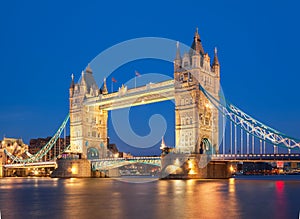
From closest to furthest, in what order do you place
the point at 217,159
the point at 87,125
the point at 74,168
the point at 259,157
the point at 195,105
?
the point at 259,157 → the point at 217,159 → the point at 195,105 → the point at 74,168 → the point at 87,125

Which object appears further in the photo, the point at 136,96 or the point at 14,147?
the point at 14,147

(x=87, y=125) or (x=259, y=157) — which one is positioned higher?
(x=87, y=125)

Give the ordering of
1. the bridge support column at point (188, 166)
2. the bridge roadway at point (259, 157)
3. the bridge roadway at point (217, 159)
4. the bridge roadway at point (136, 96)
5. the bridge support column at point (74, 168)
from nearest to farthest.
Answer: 1. the bridge roadway at point (259, 157)
2. the bridge roadway at point (217, 159)
3. the bridge support column at point (188, 166)
4. the bridge roadway at point (136, 96)
5. the bridge support column at point (74, 168)

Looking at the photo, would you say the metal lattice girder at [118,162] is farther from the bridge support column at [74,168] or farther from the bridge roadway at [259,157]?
the bridge roadway at [259,157]

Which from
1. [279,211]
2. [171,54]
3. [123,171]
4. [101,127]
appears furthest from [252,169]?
[279,211]

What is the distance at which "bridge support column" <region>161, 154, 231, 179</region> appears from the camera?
41.7m

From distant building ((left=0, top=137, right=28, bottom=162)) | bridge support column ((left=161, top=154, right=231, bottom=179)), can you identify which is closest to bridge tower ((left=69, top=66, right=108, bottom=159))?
bridge support column ((left=161, top=154, right=231, bottom=179))

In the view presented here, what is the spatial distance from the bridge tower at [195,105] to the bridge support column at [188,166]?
4.69 ft

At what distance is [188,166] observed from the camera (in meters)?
41.8

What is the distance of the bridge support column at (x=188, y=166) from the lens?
41.7 metres

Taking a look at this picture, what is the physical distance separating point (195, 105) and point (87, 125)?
19648mm

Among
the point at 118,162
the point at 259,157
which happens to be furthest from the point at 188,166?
the point at 118,162

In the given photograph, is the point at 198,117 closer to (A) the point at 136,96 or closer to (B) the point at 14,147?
(A) the point at 136,96

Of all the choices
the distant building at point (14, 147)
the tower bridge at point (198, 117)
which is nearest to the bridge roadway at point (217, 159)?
the tower bridge at point (198, 117)
